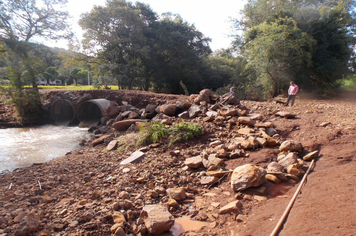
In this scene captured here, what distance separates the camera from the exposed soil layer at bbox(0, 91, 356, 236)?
2.45 m

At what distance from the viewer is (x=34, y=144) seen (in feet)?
26.0

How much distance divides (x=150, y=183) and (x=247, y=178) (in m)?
1.55

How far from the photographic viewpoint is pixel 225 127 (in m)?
5.67

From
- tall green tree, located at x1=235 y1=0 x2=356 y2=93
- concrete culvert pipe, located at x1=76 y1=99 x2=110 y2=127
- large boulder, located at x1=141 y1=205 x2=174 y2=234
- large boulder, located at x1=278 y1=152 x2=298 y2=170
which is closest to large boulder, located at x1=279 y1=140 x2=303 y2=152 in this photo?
large boulder, located at x1=278 y1=152 x2=298 y2=170

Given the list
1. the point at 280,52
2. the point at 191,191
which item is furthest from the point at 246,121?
the point at 280,52

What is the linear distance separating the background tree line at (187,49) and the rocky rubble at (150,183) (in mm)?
8082

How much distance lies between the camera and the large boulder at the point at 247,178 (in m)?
3.13

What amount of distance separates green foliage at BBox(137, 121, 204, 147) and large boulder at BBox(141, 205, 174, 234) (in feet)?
8.07

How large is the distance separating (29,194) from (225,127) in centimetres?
425

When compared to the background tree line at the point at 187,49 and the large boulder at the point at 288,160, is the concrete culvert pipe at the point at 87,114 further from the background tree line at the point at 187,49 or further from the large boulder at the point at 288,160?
the large boulder at the point at 288,160

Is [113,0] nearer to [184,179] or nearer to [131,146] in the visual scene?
[131,146]

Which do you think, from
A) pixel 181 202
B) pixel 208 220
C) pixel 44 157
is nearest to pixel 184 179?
pixel 181 202

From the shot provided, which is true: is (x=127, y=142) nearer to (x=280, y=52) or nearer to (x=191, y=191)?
(x=191, y=191)

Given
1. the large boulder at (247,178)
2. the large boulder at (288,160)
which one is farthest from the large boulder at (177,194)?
the large boulder at (288,160)
